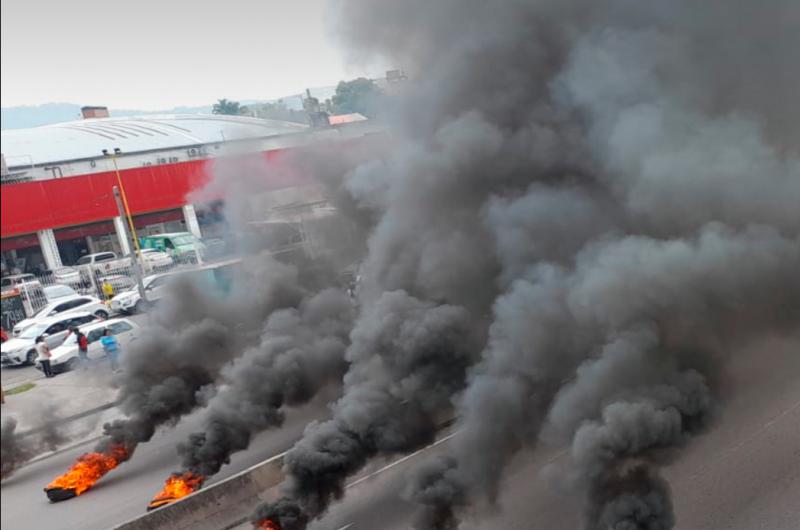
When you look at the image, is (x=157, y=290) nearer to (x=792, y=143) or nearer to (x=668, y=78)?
(x=668, y=78)

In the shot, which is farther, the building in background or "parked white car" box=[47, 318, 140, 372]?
"parked white car" box=[47, 318, 140, 372]

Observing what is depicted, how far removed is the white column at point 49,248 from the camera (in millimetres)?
9375

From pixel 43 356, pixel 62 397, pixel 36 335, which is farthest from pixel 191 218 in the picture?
pixel 62 397

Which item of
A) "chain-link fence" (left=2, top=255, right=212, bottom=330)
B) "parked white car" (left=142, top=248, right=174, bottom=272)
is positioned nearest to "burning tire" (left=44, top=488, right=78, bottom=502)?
"chain-link fence" (left=2, top=255, right=212, bottom=330)

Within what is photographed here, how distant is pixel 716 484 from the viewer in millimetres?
8766

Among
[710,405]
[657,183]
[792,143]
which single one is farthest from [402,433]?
[792,143]

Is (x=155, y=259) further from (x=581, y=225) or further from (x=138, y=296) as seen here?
(x=581, y=225)

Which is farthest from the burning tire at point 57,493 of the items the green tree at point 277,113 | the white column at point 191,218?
the green tree at point 277,113

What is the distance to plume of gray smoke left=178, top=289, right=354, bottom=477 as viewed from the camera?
9.45 metres

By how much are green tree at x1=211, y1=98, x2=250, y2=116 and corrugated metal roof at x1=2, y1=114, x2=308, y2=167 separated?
86mm

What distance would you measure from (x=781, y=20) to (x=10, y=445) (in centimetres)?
1061

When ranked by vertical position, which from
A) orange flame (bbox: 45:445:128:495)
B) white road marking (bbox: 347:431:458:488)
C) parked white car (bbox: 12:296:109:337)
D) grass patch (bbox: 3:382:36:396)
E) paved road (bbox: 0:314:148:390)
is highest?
parked white car (bbox: 12:296:109:337)

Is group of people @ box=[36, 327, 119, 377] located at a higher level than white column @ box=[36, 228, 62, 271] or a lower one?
lower

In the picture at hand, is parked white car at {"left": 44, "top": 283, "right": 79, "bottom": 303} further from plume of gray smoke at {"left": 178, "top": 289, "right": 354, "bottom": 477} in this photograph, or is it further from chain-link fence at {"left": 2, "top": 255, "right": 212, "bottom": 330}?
plume of gray smoke at {"left": 178, "top": 289, "right": 354, "bottom": 477}
